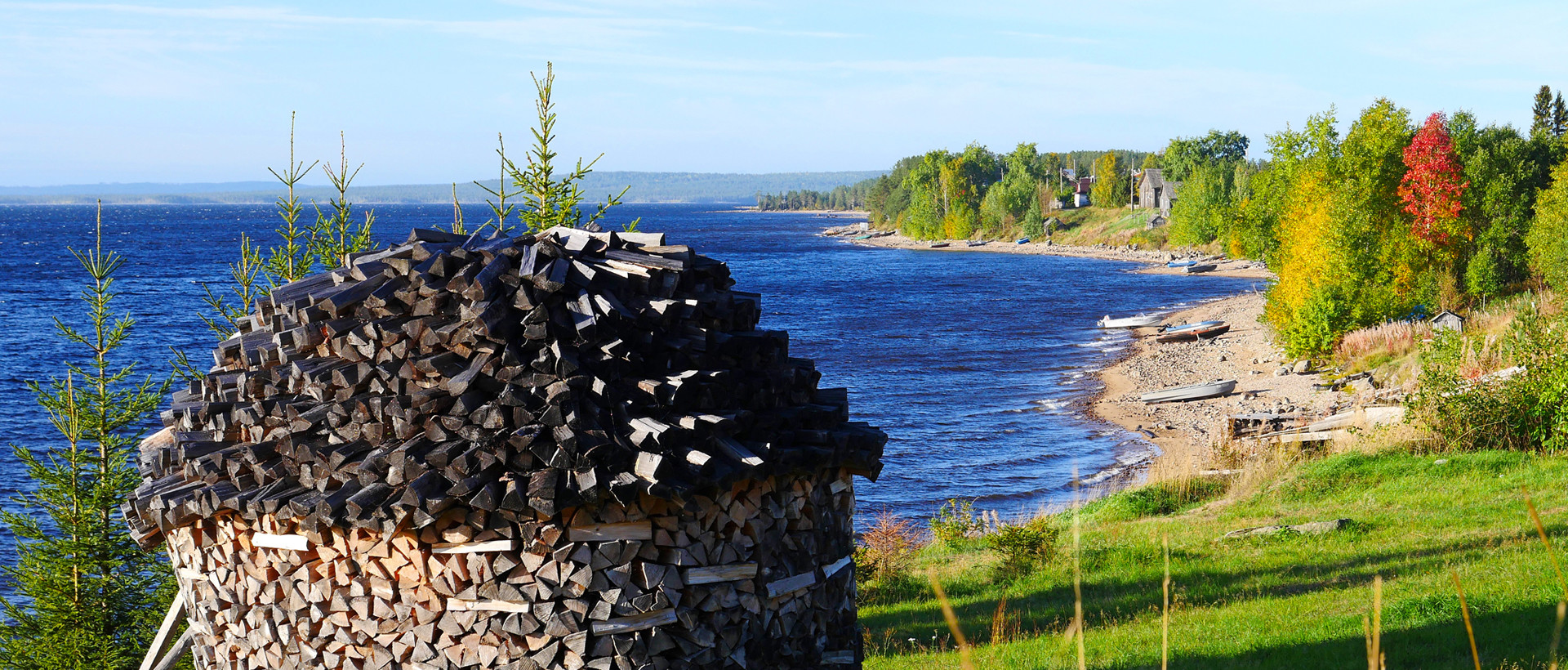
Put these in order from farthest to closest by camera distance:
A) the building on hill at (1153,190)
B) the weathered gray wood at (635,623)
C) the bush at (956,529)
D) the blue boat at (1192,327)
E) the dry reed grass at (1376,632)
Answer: the building on hill at (1153,190) → the blue boat at (1192,327) → the bush at (956,529) → the weathered gray wood at (635,623) → the dry reed grass at (1376,632)

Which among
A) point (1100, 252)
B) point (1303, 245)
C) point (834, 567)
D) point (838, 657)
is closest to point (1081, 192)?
point (1100, 252)

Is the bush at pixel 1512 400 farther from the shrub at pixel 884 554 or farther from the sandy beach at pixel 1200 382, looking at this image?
the shrub at pixel 884 554

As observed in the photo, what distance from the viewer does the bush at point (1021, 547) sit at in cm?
1400

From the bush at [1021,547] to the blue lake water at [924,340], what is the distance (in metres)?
7.89

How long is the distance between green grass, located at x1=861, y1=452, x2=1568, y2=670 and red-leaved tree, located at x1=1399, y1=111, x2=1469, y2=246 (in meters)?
23.8

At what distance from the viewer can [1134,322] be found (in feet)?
179

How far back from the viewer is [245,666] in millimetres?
6953

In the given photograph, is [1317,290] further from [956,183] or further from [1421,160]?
[956,183]

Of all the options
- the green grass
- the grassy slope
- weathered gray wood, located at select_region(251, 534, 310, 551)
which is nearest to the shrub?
the green grass

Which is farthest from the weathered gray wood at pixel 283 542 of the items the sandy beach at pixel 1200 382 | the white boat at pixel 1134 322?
the white boat at pixel 1134 322

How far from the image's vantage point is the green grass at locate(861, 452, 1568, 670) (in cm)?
896

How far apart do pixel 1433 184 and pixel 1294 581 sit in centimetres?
3227

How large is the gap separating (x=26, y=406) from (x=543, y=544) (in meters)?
35.9

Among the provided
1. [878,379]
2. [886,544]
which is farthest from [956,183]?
[886,544]
